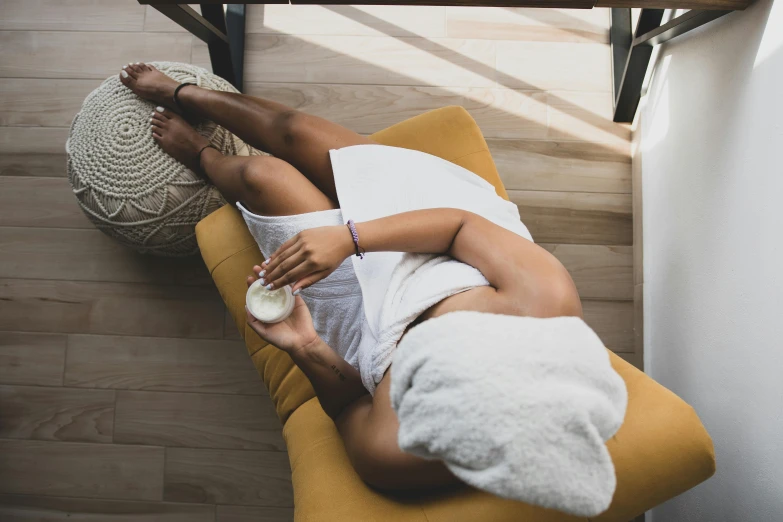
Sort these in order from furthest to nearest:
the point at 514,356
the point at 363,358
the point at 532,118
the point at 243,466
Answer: the point at 532,118 < the point at 243,466 < the point at 363,358 < the point at 514,356

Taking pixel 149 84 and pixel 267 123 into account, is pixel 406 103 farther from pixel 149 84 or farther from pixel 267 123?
pixel 149 84

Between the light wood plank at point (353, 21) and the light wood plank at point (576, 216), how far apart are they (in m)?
0.57

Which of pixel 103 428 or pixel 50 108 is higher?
pixel 50 108

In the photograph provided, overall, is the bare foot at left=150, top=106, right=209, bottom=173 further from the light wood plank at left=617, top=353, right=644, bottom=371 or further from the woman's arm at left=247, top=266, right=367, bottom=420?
the light wood plank at left=617, top=353, right=644, bottom=371

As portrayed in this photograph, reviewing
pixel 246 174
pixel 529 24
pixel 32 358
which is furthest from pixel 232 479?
pixel 529 24

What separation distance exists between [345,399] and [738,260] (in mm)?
817

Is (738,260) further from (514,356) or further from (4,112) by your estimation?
(4,112)

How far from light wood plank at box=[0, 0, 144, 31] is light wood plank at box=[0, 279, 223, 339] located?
0.79 meters

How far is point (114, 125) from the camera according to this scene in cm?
132

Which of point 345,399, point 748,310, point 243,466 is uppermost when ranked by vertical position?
point 748,310

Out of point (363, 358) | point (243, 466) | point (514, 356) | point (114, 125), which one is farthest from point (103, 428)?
point (514, 356)

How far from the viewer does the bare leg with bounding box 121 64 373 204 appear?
123cm

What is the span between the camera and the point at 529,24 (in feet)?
5.74

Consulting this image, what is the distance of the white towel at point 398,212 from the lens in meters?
1.00
